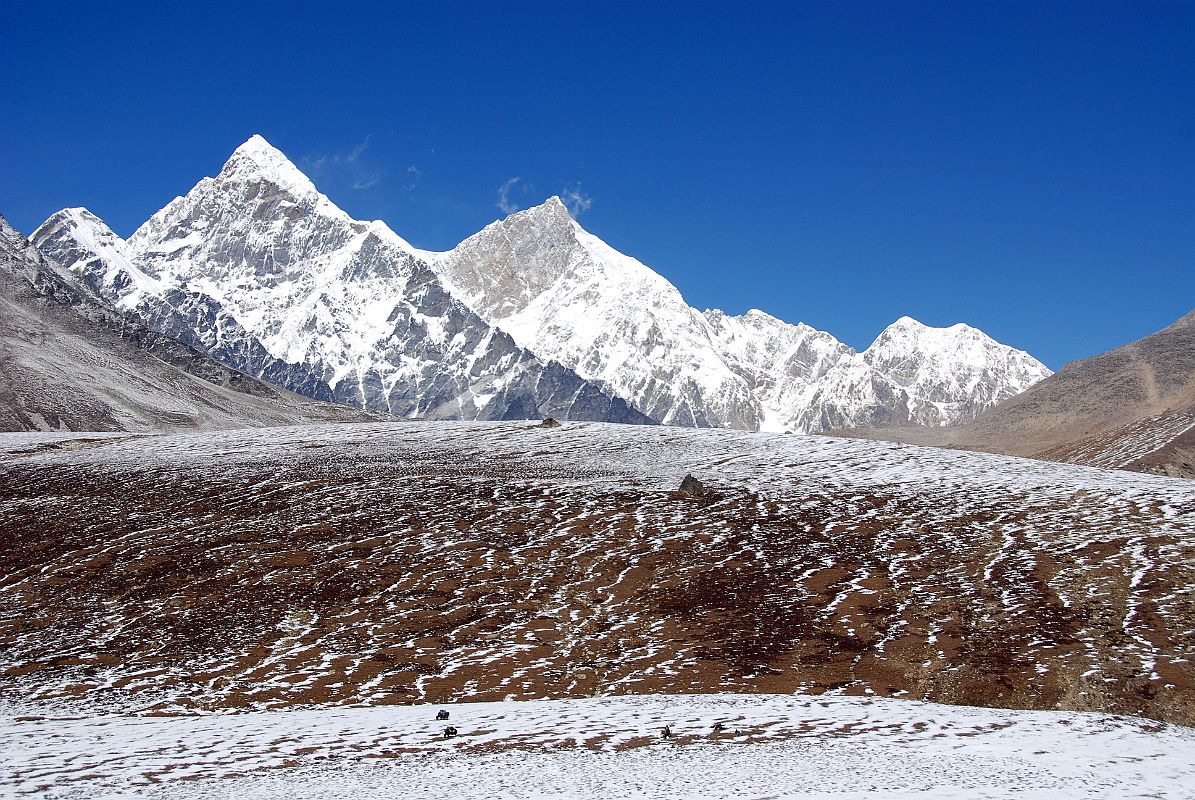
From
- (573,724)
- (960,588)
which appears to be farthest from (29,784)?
(960,588)

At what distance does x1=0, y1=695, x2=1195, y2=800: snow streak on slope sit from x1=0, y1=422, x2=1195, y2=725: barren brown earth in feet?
7.76

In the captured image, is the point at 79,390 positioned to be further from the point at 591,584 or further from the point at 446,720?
the point at 446,720

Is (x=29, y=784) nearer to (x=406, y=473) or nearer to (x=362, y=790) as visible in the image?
(x=362, y=790)

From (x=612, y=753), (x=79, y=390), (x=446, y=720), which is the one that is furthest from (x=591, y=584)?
(x=79, y=390)

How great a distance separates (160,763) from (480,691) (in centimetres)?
740

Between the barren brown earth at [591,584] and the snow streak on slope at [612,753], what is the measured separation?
2365 millimetres

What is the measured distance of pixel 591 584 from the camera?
27656 millimetres

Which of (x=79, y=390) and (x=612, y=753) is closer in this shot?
(x=612, y=753)

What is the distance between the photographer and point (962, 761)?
14.1m

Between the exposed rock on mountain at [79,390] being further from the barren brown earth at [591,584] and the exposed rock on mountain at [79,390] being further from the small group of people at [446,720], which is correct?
the small group of people at [446,720]

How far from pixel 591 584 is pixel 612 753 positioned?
12945mm

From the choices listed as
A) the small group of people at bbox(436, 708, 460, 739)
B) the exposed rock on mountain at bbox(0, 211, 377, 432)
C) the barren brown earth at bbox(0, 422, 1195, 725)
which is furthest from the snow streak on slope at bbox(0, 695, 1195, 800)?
the exposed rock on mountain at bbox(0, 211, 377, 432)

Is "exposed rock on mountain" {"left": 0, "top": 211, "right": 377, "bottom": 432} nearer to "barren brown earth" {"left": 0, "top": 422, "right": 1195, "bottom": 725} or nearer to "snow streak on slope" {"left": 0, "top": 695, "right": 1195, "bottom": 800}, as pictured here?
"barren brown earth" {"left": 0, "top": 422, "right": 1195, "bottom": 725}

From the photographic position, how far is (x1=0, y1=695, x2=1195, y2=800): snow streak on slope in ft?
42.5
